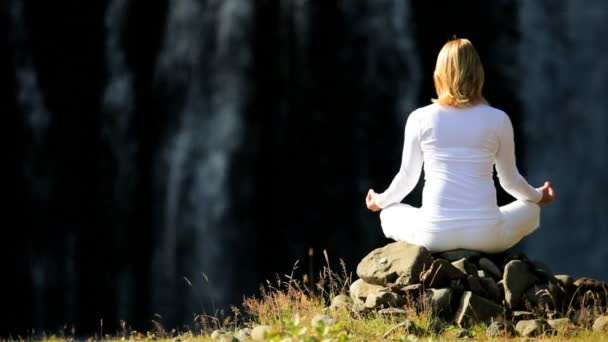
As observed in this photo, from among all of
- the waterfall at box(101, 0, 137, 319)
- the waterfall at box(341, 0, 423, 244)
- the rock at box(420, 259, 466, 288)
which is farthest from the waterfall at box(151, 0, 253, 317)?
the rock at box(420, 259, 466, 288)

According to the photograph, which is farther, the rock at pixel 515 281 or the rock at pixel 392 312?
the rock at pixel 515 281

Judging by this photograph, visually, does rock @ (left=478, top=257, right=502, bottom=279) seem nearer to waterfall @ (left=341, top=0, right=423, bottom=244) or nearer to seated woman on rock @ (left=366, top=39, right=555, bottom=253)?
seated woman on rock @ (left=366, top=39, right=555, bottom=253)

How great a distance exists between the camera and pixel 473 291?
652 cm

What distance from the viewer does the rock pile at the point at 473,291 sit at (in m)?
6.39

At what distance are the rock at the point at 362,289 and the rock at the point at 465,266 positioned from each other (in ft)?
1.68

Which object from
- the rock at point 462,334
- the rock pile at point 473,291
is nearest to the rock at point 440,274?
the rock pile at point 473,291

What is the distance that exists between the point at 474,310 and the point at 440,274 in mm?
308

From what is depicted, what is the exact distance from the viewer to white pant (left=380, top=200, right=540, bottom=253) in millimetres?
6559

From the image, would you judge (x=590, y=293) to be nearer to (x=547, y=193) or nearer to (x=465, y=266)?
(x=547, y=193)

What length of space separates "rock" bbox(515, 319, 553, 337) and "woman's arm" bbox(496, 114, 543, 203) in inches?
32.8

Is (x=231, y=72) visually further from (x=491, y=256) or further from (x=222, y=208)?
(x=491, y=256)

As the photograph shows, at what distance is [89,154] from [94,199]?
2.71ft

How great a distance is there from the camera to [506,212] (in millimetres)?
6637

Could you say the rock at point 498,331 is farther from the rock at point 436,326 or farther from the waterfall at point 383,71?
the waterfall at point 383,71
